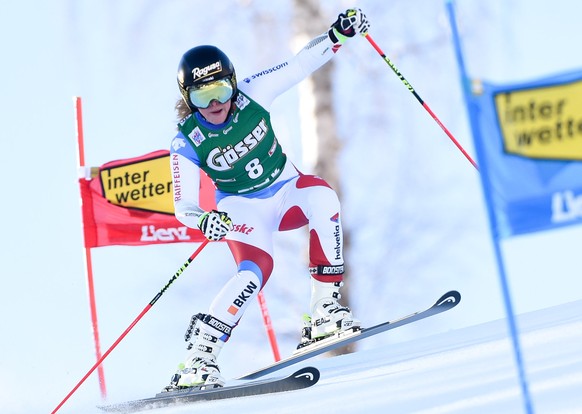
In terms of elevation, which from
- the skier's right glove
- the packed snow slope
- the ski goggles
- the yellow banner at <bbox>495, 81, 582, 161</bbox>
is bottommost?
the packed snow slope

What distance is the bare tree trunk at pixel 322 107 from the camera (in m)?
10.1

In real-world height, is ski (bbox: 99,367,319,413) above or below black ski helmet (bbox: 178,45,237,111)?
below

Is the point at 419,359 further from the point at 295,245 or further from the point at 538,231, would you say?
the point at 295,245

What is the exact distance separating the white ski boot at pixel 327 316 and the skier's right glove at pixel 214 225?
836mm

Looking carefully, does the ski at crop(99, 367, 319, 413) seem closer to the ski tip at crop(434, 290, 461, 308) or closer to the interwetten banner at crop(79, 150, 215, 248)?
the ski tip at crop(434, 290, 461, 308)

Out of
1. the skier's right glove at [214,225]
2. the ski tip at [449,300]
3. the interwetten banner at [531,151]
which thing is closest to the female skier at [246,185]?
the skier's right glove at [214,225]

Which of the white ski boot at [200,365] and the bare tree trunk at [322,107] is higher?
the bare tree trunk at [322,107]

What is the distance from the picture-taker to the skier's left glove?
5.58 metres

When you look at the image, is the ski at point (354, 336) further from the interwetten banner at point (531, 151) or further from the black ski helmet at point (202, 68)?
the interwetten banner at point (531, 151)

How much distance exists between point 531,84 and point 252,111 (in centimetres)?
239

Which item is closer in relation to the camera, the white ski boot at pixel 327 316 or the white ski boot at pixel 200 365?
the white ski boot at pixel 200 365

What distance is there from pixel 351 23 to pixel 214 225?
58.4 inches

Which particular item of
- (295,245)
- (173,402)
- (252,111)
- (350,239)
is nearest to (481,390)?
(173,402)

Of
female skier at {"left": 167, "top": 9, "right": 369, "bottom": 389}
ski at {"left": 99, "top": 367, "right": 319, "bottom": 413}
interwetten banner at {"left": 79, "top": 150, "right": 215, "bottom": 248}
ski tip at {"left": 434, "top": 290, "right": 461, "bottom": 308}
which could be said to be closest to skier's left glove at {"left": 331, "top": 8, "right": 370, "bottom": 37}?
female skier at {"left": 167, "top": 9, "right": 369, "bottom": 389}
